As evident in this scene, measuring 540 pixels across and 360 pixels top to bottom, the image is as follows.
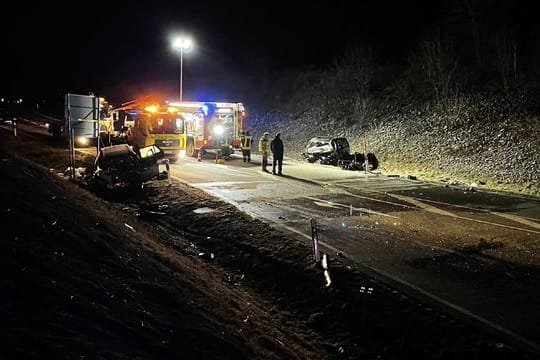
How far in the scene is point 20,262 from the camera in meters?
4.73

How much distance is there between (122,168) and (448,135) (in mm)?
14543

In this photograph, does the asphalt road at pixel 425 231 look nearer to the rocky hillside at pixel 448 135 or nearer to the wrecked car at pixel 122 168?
the wrecked car at pixel 122 168

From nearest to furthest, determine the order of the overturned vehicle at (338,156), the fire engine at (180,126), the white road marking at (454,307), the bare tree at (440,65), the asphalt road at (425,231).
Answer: the white road marking at (454,307)
the asphalt road at (425,231)
the overturned vehicle at (338,156)
the fire engine at (180,126)
the bare tree at (440,65)

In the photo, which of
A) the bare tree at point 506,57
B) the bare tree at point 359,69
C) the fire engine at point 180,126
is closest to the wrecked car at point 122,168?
the fire engine at point 180,126

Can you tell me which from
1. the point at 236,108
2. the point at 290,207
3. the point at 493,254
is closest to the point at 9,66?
the point at 236,108

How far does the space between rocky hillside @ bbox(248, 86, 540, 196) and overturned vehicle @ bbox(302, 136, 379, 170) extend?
30.0 inches

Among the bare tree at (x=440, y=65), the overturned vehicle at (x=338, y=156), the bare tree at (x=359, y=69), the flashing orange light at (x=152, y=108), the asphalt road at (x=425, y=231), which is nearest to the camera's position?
the asphalt road at (x=425, y=231)

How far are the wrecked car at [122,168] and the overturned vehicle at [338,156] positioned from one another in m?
10.0

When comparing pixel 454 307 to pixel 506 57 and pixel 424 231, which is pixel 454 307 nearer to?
pixel 424 231

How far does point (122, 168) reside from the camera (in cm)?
1517

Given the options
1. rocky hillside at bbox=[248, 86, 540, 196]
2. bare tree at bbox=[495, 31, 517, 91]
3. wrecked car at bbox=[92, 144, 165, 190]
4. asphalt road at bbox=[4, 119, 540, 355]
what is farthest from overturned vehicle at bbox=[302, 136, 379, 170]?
wrecked car at bbox=[92, 144, 165, 190]

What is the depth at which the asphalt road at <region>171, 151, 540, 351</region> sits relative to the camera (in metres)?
6.78

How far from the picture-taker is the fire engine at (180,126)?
23.4 m

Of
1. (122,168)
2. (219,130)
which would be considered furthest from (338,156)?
(122,168)
